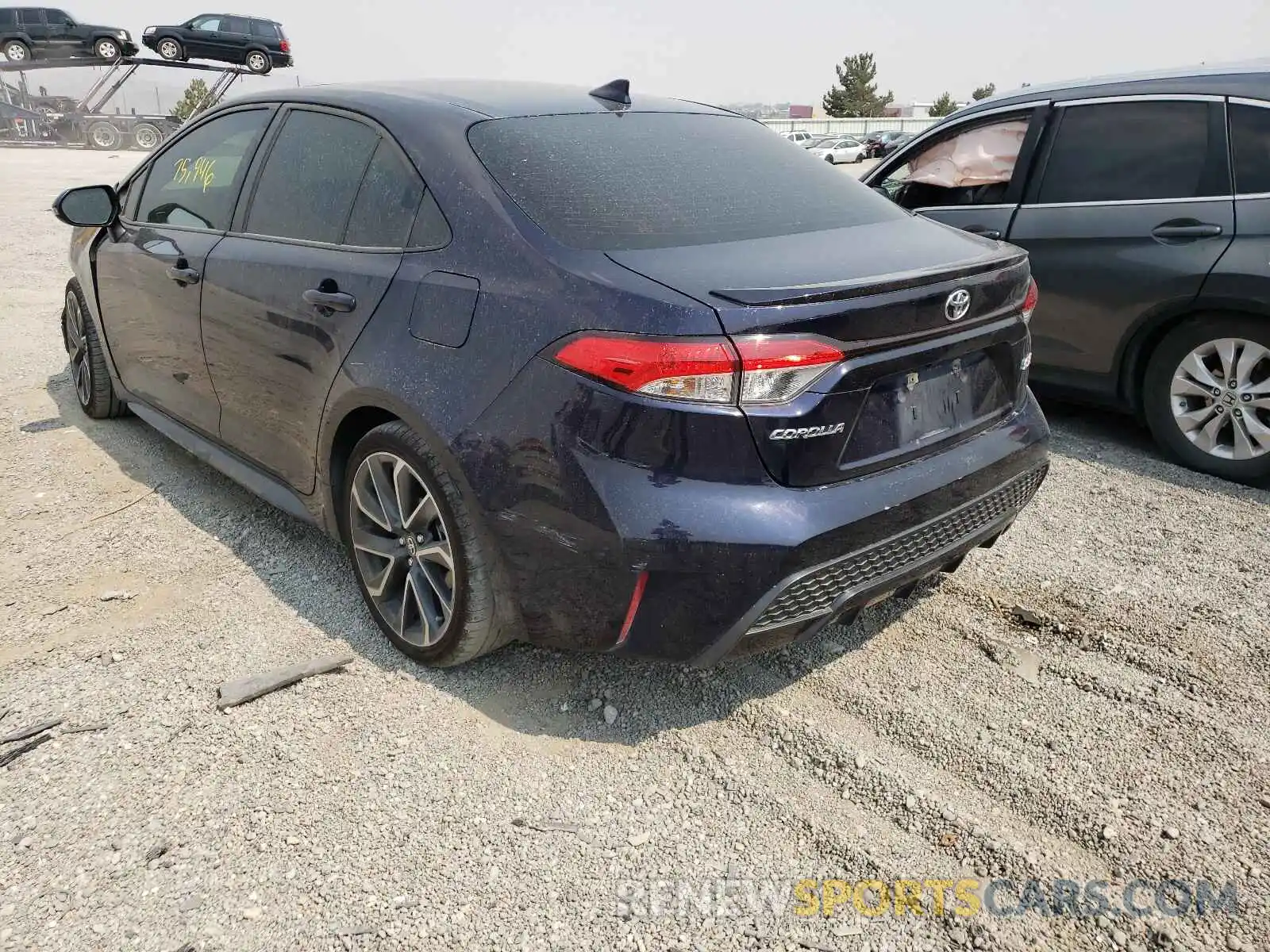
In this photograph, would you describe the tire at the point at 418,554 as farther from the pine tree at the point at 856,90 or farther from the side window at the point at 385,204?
the pine tree at the point at 856,90

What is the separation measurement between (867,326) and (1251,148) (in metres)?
3.00

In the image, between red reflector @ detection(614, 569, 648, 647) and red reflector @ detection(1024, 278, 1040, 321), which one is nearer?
red reflector @ detection(614, 569, 648, 647)

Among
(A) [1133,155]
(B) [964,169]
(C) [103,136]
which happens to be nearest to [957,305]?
(A) [1133,155]

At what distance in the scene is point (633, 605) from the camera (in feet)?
7.46

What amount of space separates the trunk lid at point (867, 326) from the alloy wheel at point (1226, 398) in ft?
6.72

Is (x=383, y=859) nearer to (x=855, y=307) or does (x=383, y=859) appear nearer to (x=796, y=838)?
(x=796, y=838)

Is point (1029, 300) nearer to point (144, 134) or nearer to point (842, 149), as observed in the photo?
point (144, 134)

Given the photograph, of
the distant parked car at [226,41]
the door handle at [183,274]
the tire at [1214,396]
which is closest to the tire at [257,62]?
the distant parked car at [226,41]

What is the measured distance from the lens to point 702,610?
225 centimetres

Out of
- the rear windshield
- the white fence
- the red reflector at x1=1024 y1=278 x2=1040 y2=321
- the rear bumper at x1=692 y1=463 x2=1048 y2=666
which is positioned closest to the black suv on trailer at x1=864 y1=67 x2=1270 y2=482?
the red reflector at x1=1024 y1=278 x2=1040 y2=321

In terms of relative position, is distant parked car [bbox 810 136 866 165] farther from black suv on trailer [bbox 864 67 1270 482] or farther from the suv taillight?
the suv taillight

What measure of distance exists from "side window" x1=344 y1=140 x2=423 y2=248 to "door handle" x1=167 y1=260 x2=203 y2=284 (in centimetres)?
98

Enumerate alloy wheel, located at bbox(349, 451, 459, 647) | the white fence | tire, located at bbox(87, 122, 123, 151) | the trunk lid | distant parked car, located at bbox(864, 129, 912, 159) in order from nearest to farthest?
1. the trunk lid
2. alloy wheel, located at bbox(349, 451, 459, 647)
3. tire, located at bbox(87, 122, 123, 151)
4. distant parked car, located at bbox(864, 129, 912, 159)
5. the white fence

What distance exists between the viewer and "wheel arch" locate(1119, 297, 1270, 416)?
4027 mm
